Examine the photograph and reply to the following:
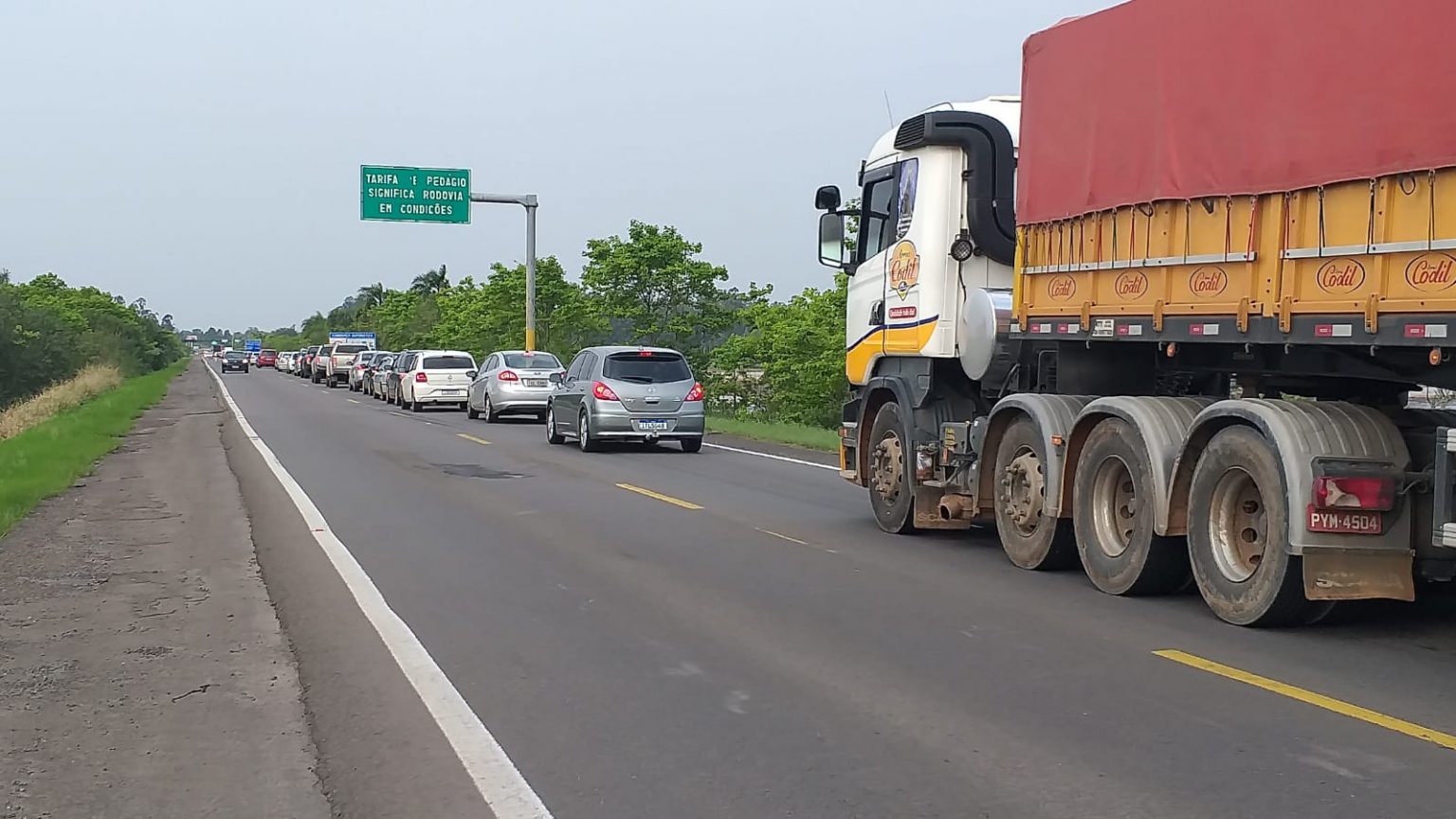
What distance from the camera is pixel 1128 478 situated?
8852mm

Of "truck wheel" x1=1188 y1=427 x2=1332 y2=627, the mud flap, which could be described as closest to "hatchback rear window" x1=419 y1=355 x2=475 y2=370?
"truck wheel" x1=1188 y1=427 x2=1332 y2=627

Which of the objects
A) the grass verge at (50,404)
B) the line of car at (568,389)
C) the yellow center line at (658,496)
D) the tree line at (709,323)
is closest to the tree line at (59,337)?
the grass verge at (50,404)

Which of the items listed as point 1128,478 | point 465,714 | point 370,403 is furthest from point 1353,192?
point 370,403

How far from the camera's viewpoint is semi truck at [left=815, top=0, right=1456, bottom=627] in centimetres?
683

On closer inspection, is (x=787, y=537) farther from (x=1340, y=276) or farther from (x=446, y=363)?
(x=446, y=363)

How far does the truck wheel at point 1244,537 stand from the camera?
24.0 ft

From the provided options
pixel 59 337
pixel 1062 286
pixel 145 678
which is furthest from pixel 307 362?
pixel 145 678

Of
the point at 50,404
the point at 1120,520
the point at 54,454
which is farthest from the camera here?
the point at 50,404

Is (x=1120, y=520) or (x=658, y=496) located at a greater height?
(x=1120, y=520)

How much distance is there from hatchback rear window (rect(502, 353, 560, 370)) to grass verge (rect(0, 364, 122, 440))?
375 inches

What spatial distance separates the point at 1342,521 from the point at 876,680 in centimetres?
248

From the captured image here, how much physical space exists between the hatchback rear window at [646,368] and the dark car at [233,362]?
7125 cm

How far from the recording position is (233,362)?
86938 mm

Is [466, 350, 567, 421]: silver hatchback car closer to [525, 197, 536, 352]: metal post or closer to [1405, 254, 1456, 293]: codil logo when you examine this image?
[525, 197, 536, 352]: metal post
